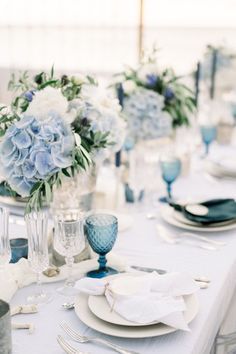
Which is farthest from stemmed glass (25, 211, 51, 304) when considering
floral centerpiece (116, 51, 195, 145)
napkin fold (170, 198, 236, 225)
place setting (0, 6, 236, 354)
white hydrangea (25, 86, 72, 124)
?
floral centerpiece (116, 51, 195, 145)

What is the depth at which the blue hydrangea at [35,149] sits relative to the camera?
3.86 feet

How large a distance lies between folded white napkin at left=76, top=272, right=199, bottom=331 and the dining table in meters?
0.04

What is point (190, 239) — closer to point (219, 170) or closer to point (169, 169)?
point (169, 169)

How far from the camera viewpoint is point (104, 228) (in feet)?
3.86

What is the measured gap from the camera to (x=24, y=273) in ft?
3.92

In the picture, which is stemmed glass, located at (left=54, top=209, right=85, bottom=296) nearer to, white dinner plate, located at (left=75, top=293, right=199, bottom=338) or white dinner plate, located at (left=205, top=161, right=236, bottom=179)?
white dinner plate, located at (left=75, top=293, right=199, bottom=338)

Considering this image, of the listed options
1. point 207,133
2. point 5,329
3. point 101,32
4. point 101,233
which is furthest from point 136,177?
point 101,32

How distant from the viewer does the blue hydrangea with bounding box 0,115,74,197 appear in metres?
1.18

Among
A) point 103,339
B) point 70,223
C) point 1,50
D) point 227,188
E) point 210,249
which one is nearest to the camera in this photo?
point 103,339

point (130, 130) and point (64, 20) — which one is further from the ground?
point (64, 20)

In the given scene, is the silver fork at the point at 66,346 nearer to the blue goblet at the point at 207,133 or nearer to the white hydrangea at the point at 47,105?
the white hydrangea at the point at 47,105

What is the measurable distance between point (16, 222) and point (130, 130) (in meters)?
0.63

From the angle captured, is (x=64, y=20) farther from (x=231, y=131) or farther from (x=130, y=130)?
(x=130, y=130)

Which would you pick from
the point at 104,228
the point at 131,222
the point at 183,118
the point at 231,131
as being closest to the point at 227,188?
the point at 183,118
